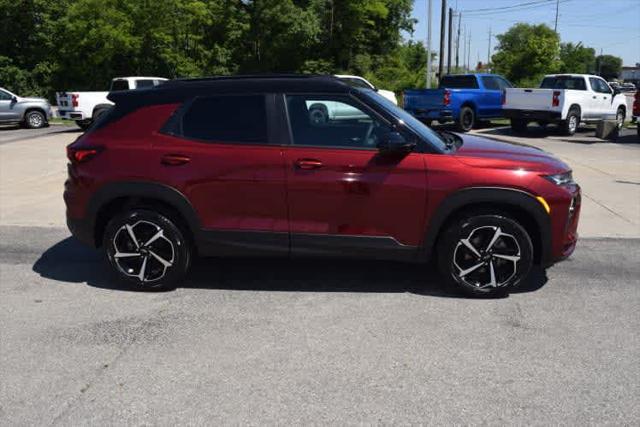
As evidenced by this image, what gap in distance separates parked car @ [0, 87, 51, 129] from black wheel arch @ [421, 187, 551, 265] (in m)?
20.3

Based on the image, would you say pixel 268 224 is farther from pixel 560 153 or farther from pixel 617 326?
pixel 560 153

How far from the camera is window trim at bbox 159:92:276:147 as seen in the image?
190 inches

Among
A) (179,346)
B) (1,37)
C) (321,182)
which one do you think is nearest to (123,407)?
(179,346)

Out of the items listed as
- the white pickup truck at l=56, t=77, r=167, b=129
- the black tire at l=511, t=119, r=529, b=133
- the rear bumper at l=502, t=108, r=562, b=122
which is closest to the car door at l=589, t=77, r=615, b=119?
the rear bumper at l=502, t=108, r=562, b=122

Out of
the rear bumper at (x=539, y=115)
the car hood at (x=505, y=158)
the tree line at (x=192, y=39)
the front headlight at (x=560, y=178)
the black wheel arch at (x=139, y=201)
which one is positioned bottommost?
the rear bumper at (x=539, y=115)

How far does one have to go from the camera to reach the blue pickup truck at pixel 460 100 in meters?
18.9

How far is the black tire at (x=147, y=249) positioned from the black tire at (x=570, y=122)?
15.9 m

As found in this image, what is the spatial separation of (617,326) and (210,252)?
3185 mm

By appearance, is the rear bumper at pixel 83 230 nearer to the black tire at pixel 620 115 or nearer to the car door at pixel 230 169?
the car door at pixel 230 169

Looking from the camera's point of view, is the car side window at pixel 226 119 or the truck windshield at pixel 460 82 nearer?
the car side window at pixel 226 119

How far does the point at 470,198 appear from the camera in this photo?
183 inches

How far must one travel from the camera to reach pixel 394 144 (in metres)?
4.54

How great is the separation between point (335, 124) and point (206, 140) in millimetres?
1060

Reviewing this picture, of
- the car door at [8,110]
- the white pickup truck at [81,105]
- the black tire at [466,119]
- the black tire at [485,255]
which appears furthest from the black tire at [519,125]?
the car door at [8,110]
